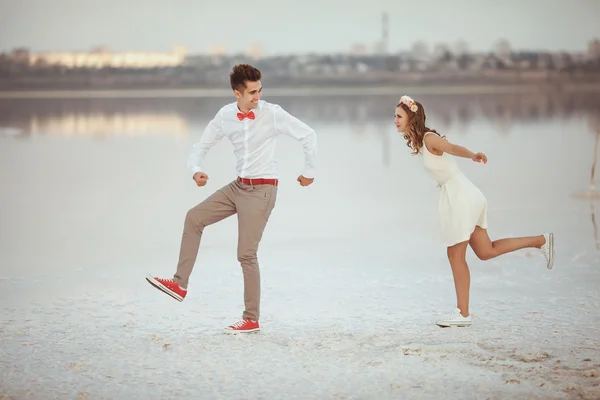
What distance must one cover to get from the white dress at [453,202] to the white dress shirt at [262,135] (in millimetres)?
531

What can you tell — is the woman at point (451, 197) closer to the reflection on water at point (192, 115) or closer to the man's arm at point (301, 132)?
the man's arm at point (301, 132)

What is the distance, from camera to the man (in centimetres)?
429

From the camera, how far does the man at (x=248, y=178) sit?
429cm

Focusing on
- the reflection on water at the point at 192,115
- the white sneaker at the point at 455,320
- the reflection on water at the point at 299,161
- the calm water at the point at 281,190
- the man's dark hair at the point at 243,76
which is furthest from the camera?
the reflection on water at the point at 192,115

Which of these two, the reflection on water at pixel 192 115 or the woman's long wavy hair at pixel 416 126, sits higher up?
the woman's long wavy hair at pixel 416 126

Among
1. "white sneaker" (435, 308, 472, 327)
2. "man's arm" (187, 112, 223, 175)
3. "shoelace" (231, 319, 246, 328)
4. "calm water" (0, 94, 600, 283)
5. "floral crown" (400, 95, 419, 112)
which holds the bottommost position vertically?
"calm water" (0, 94, 600, 283)

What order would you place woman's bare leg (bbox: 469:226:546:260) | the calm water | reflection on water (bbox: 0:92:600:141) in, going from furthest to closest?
reflection on water (bbox: 0:92:600:141), the calm water, woman's bare leg (bbox: 469:226:546:260)

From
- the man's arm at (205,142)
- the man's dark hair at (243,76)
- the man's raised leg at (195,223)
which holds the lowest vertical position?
the man's raised leg at (195,223)

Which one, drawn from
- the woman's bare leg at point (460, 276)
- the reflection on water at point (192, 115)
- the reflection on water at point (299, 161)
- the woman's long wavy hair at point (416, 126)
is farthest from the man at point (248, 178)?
the reflection on water at point (192, 115)

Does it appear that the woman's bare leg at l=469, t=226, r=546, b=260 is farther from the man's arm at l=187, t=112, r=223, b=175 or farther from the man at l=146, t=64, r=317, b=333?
the man's arm at l=187, t=112, r=223, b=175

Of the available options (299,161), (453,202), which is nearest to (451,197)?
(453,202)

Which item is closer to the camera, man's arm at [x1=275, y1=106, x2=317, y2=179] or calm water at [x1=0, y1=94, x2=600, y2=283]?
man's arm at [x1=275, y1=106, x2=317, y2=179]

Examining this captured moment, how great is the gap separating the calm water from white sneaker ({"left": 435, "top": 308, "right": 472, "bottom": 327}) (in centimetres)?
157

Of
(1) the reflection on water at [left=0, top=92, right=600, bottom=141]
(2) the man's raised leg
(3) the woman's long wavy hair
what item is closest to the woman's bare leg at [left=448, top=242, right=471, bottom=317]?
(3) the woman's long wavy hair
